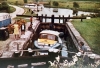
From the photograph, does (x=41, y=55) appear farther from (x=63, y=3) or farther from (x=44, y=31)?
(x=63, y=3)

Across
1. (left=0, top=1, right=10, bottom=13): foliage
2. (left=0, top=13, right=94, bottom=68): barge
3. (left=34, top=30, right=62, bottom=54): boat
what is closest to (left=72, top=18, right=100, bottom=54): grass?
(left=0, top=13, right=94, bottom=68): barge

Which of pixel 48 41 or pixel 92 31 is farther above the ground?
pixel 92 31

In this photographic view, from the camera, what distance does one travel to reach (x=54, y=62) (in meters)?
4.53

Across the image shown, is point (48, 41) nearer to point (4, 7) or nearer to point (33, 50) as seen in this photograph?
point (33, 50)

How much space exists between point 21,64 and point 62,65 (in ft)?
1.68

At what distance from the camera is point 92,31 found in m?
4.73

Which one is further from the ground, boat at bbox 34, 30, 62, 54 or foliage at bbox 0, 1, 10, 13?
foliage at bbox 0, 1, 10, 13

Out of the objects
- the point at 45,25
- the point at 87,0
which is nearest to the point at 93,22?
the point at 87,0

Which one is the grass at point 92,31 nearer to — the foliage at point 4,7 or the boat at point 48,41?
the boat at point 48,41

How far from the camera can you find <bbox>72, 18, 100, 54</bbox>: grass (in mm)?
4723

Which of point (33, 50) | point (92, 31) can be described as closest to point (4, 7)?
point (33, 50)

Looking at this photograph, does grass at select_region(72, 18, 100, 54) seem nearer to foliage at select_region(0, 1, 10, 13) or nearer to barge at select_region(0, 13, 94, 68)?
barge at select_region(0, 13, 94, 68)

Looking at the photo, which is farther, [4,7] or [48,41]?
[48,41]

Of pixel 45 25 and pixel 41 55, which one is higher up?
pixel 45 25
